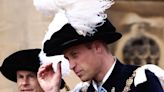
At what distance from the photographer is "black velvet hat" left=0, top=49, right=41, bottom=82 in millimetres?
5418

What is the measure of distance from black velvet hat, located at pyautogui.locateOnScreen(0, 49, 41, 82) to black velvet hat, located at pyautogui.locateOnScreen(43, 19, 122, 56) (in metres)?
0.52

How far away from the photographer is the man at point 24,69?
17.5 ft

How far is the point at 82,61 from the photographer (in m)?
4.69

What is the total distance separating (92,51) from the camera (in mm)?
4742

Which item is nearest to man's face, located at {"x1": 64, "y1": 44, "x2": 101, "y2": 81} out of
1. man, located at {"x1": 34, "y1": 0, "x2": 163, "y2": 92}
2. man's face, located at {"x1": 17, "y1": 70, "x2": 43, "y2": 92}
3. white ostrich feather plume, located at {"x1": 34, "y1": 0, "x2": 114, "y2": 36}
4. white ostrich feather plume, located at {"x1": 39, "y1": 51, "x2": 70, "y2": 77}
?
man, located at {"x1": 34, "y1": 0, "x2": 163, "y2": 92}

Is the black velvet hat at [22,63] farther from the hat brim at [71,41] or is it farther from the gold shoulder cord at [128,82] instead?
the gold shoulder cord at [128,82]

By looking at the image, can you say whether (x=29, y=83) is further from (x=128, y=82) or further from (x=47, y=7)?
(x=128, y=82)

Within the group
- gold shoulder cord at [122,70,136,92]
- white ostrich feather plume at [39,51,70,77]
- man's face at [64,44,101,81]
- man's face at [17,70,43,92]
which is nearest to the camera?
man's face at [64,44,101,81]

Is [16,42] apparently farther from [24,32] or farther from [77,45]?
[77,45]

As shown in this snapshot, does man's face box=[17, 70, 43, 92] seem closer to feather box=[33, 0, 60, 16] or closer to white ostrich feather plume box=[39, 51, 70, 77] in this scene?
white ostrich feather plume box=[39, 51, 70, 77]

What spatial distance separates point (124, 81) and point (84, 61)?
0.93 feet

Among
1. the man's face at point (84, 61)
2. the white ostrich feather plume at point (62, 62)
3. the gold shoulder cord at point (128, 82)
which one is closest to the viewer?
the man's face at point (84, 61)

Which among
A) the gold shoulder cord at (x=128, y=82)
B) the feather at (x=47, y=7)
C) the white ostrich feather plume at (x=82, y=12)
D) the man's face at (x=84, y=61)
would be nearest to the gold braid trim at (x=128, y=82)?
the gold shoulder cord at (x=128, y=82)

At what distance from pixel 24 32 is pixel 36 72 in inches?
126
